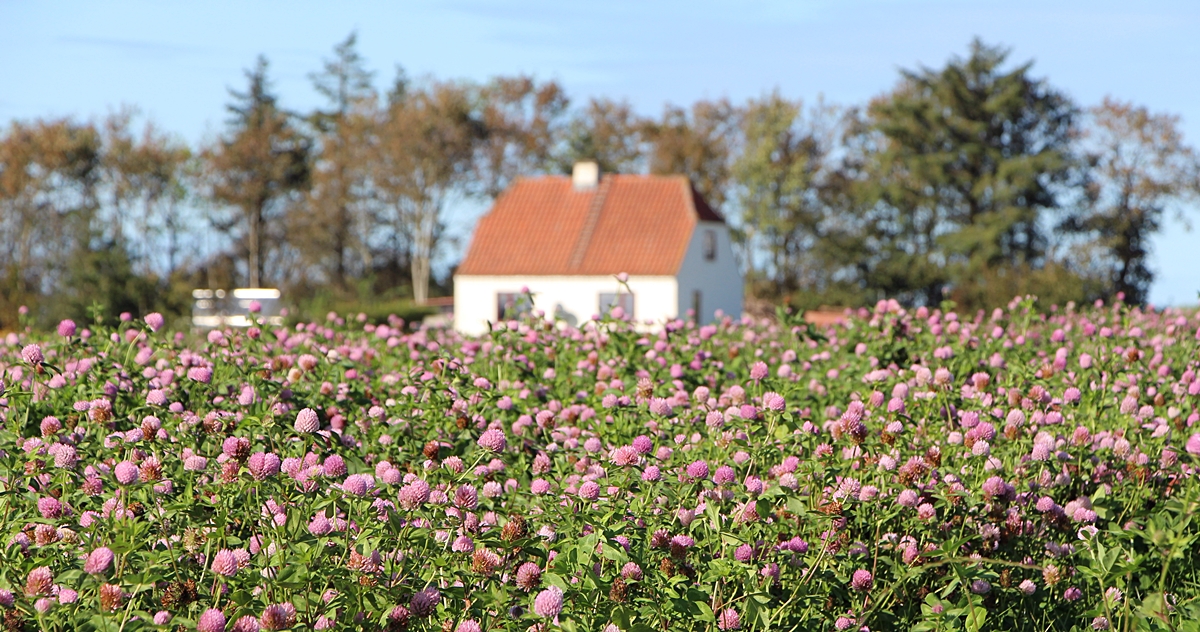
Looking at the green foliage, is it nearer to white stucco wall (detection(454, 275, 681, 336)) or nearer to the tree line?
the tree line

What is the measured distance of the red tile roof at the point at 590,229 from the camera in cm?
3678

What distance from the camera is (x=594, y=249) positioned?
1462 inches

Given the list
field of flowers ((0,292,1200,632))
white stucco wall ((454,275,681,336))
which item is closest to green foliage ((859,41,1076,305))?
white stucco wall ((454,275,681,336))

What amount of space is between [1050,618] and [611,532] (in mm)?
1771

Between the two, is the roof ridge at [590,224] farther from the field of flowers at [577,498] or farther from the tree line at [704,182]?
the field of flowers at [577,498]

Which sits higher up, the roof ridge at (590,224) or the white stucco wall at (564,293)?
the roof ridge at (590,224)

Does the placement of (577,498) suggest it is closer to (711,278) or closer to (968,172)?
(711,278)

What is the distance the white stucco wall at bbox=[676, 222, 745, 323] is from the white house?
1.7 inches

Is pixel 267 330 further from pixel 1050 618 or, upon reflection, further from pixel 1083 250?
pixel 1083 250

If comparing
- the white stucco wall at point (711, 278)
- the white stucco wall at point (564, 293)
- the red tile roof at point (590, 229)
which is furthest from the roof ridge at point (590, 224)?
the white stucco wall at point (711, 278)

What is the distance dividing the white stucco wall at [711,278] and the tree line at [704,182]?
194 inches

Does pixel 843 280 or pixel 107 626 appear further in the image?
pixel 843 280

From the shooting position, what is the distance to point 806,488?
156 inches

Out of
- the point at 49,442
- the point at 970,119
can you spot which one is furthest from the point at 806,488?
the point at 970,119
